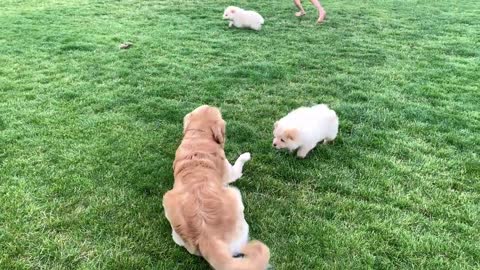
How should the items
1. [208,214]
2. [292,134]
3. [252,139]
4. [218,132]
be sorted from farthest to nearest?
1. [252,139]
2. [292,134]
3. [218,132]
4. [208,214]

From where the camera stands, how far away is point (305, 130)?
160 inches

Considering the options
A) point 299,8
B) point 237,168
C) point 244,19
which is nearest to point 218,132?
point 237,168

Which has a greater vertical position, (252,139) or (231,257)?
(231,257)

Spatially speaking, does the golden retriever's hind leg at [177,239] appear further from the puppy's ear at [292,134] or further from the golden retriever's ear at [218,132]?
the puppy's ear at [292,134]

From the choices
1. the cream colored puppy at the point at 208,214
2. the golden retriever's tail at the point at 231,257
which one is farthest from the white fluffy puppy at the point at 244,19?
the golden retriever's tail at the point at 231,257

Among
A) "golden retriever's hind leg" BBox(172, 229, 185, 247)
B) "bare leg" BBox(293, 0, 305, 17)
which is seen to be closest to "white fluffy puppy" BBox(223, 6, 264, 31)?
"bare leg" BBox(293, 0, 305, 17)

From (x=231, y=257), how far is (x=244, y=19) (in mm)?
6280

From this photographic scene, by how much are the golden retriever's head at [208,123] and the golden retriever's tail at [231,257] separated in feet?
3.61

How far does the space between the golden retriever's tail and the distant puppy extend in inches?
65.3

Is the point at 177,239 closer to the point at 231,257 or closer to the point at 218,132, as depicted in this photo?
the point at 231,257

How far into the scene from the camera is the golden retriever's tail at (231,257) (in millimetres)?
2415

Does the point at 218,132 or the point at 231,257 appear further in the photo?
the point at 218,132

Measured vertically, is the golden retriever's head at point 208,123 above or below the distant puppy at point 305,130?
above

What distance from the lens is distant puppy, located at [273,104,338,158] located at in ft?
13.3
